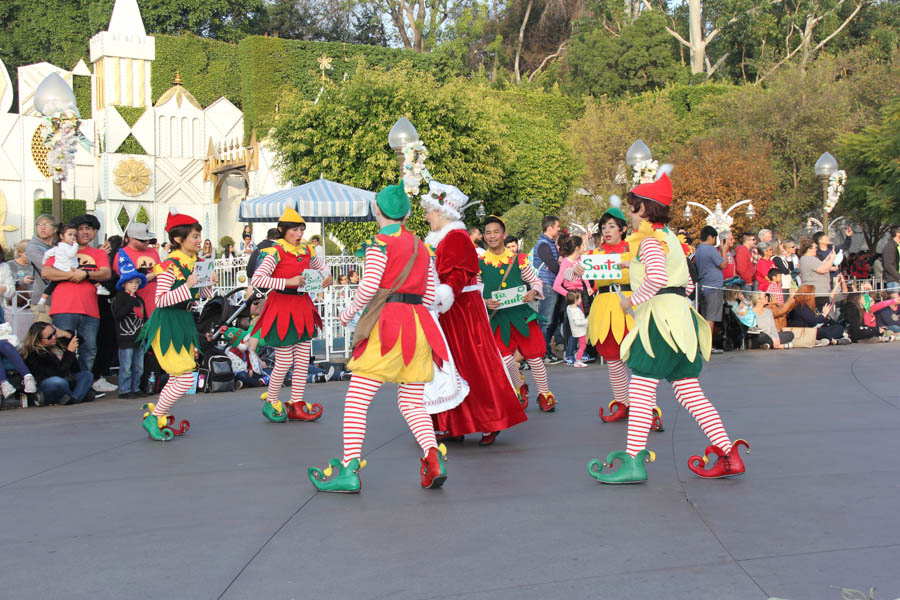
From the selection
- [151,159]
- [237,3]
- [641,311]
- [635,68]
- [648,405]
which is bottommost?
[648,405]

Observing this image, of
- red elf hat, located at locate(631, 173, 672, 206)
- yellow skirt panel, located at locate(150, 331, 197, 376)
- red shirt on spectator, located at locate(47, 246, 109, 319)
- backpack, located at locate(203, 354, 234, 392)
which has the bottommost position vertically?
backpack, located at locate(203, 354, 234, 392)

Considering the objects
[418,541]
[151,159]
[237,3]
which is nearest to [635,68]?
[237,3]

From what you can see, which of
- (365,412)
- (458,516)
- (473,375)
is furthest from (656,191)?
(458,516)

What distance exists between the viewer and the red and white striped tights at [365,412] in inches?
215

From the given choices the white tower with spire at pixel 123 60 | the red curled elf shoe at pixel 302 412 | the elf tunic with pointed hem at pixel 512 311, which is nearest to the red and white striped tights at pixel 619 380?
the elf tunic with pointed hem at pixel 512 311

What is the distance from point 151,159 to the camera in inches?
1510

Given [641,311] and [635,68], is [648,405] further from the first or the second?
[635,68]

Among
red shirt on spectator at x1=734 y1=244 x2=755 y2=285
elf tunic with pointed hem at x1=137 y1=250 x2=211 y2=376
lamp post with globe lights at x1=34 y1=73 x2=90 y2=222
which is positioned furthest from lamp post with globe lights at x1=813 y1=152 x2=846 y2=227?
elf tunic with pointed hem at x1=137 y1=250 x2=211 y2=376

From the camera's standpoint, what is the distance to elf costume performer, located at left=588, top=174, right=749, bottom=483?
558 centimetres

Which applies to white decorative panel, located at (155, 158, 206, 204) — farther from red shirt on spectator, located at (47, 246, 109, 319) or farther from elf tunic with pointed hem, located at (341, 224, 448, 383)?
elf tunic with pointed hem, located at (341, 224, 448, 383)

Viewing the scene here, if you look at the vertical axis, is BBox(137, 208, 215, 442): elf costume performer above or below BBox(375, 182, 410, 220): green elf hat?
below

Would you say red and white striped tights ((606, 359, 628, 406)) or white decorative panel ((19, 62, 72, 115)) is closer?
red and white striped tights ((606, 359, 628, 406))

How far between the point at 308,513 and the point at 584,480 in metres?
1.77

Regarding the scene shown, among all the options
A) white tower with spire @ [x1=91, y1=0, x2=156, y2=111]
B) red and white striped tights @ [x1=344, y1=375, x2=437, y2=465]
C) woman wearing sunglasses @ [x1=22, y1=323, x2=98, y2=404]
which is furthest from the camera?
white tower with spire @ [x1=91, y1=0, x2=156, y2=111]
